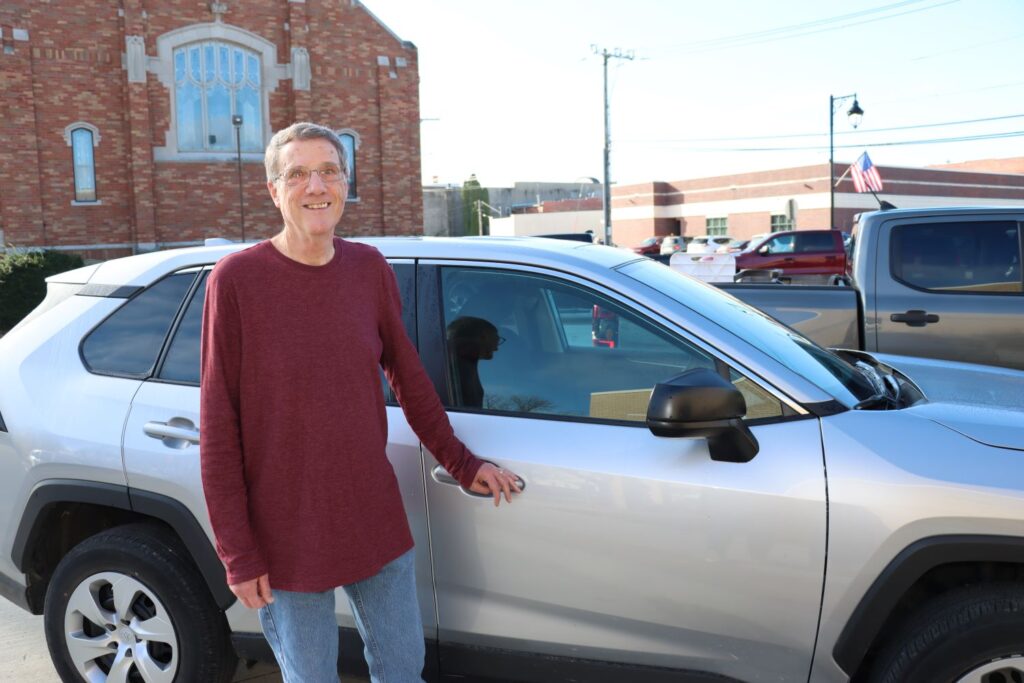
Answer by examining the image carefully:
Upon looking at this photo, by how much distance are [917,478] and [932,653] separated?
0.45m

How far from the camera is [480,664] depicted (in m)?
2.53

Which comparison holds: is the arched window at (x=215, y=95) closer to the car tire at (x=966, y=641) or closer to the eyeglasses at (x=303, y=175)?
the eyeglasses at (x=303, y=175)

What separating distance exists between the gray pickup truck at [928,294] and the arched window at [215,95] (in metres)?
23.1

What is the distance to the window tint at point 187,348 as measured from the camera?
283 cm

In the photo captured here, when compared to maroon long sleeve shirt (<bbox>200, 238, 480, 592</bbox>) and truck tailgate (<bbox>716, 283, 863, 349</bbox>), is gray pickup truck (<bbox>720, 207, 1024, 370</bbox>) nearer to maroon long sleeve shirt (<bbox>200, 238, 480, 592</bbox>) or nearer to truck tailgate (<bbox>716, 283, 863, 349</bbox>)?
truck tailgate (<bbox>716, 283, 863, 349</bbox>)

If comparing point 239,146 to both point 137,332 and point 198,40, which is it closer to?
point 198,40

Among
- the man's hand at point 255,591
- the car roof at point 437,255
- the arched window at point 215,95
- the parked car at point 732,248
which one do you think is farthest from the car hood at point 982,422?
the arched window at point 215,95

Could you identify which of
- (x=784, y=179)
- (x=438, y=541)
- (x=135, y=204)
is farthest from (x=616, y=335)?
(x=784, y=179)

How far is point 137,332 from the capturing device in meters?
2.98

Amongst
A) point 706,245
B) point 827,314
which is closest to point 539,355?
point 827,314

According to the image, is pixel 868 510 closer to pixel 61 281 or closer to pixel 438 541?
pixel 438 541

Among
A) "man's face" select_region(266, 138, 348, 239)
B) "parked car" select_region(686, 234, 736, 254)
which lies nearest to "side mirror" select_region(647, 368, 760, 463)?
"man's face" select_region(266, 138, 348, 239)

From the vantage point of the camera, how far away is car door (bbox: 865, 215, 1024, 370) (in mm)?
5098

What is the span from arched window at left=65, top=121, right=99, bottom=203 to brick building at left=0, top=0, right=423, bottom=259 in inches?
1.4
